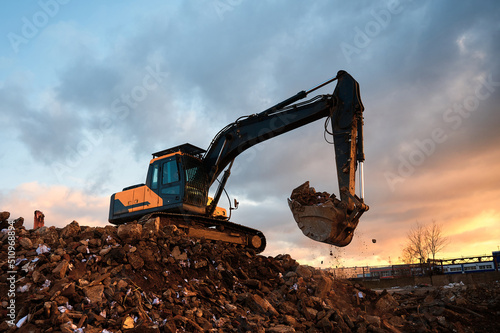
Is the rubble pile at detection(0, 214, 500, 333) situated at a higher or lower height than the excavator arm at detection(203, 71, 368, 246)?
lower

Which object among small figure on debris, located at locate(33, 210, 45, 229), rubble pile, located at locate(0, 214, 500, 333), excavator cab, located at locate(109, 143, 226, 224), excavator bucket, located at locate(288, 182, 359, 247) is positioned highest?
excavator cab, located at locate(109, 143, 226, 224)

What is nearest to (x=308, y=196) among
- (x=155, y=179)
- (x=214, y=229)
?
(x=214, y=229)

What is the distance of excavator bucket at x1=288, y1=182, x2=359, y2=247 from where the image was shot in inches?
329

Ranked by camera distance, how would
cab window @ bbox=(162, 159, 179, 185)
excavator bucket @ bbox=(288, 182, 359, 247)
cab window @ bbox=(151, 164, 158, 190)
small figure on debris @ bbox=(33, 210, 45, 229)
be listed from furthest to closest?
cab window @ bbox=(151, 164, 158, 190), cab window @ bbox=(162, 159, 179, 185), small figure on debris @ bbox=(33, 210, 45, 229), excavator bucket @ bbox=(288, 182, 359, 247)

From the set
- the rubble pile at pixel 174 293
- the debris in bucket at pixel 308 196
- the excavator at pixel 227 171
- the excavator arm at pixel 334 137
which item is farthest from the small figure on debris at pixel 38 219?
the debris in bucket at pixel 308 196

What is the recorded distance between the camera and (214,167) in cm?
1266

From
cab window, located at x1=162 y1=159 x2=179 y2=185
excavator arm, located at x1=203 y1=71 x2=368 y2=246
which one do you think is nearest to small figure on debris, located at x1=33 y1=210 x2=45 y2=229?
cab window, located at x1=162 y1=159 x2=179 y2=185

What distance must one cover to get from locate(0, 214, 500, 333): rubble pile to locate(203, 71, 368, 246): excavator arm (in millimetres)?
1787

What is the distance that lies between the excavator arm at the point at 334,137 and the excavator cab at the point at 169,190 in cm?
56

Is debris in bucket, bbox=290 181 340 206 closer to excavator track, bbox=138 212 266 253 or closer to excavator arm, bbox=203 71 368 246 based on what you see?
excavator arm, bbox=203 71 368 246

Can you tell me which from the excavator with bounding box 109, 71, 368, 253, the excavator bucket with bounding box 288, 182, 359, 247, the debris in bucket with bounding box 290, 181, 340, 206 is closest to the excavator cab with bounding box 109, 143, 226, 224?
the excavator with bounding box 109, 71, 368, 253

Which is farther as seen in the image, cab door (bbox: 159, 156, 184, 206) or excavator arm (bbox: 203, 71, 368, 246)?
cab door (bbox: 159, 156, 184, 206)

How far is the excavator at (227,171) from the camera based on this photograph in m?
9.28

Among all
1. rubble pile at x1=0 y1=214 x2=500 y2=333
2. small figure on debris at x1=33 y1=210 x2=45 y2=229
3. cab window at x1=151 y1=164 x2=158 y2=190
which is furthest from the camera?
cab window at x1=151 y1=164 x2=158 y2=190
